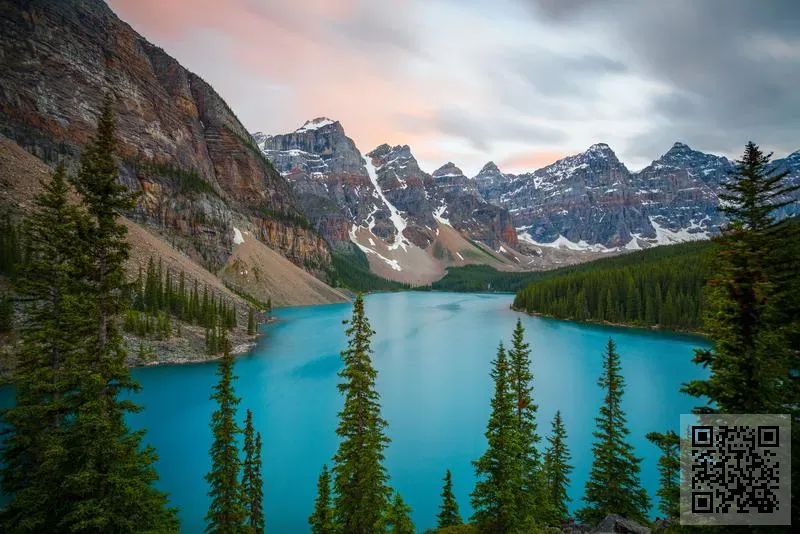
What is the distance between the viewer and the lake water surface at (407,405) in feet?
75.5

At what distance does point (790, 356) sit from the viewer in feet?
23.5

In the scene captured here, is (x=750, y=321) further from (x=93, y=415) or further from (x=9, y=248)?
(x=9, y=248)

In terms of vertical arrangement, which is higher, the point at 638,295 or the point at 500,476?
the point at 638,295

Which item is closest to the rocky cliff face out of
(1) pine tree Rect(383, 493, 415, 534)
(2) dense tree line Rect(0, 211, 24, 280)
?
(2) dense tree line Rect(0, 211, 24, 280)

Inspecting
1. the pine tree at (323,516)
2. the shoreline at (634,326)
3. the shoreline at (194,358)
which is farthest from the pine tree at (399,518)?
the shoreline at (634,326)

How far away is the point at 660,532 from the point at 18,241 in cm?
6422

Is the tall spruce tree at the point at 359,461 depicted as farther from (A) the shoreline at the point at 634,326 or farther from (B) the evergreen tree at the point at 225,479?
(A) the shoreline at the point at 634,326

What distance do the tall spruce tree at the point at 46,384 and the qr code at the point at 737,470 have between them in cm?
1345

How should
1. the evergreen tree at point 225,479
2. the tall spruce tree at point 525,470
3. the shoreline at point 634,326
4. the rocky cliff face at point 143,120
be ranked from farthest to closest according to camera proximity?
the rocky cliff face at point 143,120 → the shoreline at point 634,326 → the evergreen tree at point 225,479 → the tall spruce tree at point 525,470

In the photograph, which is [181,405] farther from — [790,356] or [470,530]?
[790,356]

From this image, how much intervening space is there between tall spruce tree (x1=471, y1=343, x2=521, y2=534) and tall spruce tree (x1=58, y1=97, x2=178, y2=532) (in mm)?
9357

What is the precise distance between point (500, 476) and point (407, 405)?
81.7 feet

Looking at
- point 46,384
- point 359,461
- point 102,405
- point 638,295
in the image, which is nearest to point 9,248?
point 46,384

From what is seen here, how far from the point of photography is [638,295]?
86125 mm
